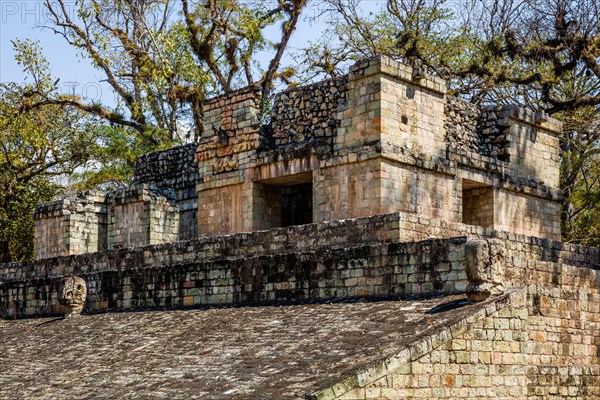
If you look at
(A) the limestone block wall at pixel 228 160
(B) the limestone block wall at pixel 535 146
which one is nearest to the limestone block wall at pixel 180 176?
(A) the limestone block wall at pixel 228 160

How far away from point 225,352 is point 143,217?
11286mm

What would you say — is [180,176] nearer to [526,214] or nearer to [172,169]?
[172,169]

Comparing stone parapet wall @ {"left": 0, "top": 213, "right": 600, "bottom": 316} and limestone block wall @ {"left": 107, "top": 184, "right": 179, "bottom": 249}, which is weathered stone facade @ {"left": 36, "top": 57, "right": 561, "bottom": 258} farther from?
stone parapet wall @ {"left": 0, "top": 213, "right": 600, "bottom": 316}

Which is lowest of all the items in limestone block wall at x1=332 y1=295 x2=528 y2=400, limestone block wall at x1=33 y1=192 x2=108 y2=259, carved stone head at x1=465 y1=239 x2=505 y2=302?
limestone block wall at x1=332 y1=295 x2=528 y2=400

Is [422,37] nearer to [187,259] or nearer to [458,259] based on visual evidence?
[187,259]

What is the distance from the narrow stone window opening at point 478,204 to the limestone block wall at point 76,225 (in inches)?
363

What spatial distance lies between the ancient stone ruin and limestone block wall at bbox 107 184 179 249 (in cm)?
5

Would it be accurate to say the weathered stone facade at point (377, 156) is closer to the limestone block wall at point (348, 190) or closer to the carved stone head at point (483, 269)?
the limestone block wall at point (348, 190)

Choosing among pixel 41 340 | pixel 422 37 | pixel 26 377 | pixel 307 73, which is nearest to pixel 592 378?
pixel 26 377

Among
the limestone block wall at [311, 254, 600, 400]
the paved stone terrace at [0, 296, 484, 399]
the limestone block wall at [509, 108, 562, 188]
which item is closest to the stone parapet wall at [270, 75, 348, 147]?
the limestone block wall at [509, 108, 562, 188]

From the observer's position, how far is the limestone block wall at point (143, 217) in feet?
67.4

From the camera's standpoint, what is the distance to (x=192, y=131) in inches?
1172

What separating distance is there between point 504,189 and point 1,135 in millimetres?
15823

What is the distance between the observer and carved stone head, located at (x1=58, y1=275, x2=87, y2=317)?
15.1 meters
